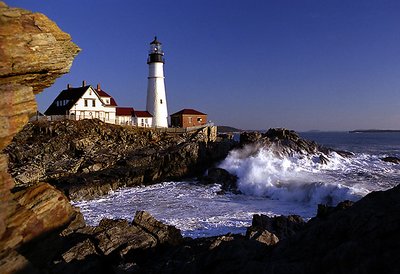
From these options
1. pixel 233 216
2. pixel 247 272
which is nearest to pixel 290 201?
pixel 233 216

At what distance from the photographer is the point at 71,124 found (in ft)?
126

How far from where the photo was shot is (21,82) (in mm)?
7250

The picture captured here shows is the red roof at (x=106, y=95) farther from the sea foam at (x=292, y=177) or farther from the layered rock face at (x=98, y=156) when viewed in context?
the sea foam at (x=292, y=177)

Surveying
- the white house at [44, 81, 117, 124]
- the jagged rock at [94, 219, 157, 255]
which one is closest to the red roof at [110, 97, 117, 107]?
the white house at [44, 81, 117, 124]

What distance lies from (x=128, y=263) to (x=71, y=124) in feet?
103

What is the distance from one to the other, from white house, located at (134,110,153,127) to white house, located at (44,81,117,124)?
9.96 ft

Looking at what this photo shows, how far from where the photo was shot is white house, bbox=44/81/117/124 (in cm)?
4384

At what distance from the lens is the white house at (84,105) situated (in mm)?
43844

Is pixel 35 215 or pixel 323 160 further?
pixel 323 160

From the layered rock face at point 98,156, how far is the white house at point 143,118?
6180 millimetres

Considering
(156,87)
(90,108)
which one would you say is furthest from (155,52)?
(90,108)

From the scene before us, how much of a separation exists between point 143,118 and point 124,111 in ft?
11.4

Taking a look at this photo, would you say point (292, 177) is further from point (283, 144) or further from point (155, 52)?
point (155, 52)

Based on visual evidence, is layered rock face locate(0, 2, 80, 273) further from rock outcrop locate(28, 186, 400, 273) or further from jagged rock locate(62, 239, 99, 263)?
jagged rock locate(62, 239, 99, 263)
